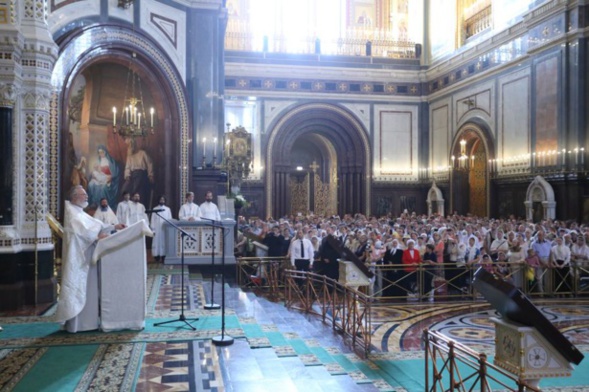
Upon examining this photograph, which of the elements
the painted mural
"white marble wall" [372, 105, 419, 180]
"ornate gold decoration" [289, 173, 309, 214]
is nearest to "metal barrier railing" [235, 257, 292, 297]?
the painted mural

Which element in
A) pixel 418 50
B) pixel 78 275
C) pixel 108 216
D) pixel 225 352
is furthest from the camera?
pixel 418 50

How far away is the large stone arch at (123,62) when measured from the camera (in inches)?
509

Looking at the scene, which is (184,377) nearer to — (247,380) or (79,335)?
(247,380)

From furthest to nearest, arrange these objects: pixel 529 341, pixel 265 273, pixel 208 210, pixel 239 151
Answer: pixel 239 151
pixel 208 210
pixel 265 273
pixel 529 341

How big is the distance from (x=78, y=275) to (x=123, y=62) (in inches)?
368

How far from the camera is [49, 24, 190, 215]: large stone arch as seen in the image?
42.4 feet

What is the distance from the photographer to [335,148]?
30969mm

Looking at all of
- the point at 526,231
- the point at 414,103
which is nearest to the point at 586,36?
the point at 526,231

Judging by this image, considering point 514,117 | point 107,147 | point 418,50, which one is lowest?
point 107,147

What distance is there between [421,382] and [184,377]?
3269 mm

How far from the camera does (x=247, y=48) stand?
97.4ft

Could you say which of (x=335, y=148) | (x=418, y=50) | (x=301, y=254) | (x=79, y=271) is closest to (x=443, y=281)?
(x=301, y=254)

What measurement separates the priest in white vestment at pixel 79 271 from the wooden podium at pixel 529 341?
4.64 meters

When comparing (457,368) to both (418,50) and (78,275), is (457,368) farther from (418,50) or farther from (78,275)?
(418,50)
